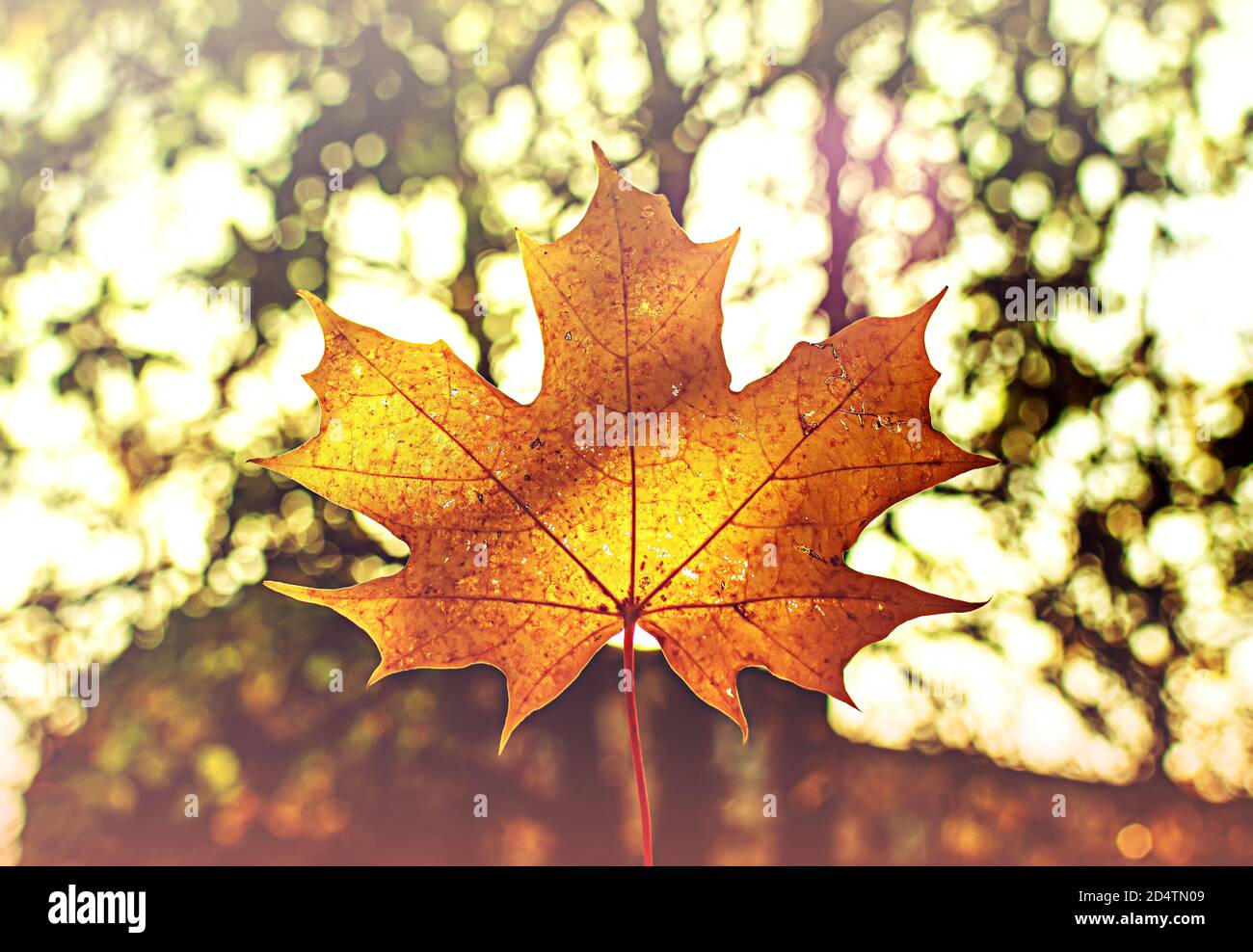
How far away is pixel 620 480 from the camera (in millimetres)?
655

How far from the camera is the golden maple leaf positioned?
2.07 feet

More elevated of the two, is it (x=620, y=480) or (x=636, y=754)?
(x=620, y=480)

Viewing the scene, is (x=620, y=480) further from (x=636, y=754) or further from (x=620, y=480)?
(x=636, y=754)

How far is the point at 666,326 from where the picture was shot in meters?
0.64

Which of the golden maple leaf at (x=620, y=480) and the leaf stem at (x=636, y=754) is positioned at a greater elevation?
the golden maple leaf at (x=620, y=480)

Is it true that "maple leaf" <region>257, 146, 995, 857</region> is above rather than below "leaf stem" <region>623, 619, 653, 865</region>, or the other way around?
above

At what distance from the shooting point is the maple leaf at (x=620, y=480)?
0.63m

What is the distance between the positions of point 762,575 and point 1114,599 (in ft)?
8.87

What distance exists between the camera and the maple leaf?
2.07ft

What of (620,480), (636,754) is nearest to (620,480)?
(620,480)

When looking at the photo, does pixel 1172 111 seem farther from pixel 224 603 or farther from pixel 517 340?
pixel 224 603

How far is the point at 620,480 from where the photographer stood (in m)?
0.65

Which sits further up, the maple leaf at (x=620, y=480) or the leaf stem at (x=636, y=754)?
the maple leaf at (x=620, y=480)

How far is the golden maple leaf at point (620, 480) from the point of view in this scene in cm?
63
